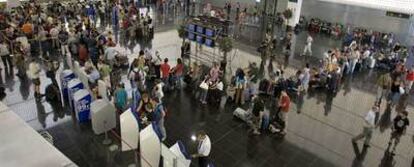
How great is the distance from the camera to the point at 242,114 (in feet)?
34.0

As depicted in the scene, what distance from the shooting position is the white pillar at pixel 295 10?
885 inches

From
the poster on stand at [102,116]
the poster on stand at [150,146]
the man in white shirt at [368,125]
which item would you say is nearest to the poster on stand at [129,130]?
the poster on stand at [150,146]

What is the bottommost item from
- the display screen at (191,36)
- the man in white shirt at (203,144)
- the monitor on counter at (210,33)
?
the man in white shirt at (203,144)

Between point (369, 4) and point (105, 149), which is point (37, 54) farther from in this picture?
point (369, 4)

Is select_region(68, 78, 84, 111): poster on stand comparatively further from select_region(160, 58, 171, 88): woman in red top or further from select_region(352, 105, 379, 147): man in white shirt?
select_region(352, 105, 379, 147): man in white shirt

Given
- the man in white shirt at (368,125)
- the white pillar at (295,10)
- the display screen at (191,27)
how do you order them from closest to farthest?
the man in white shirt at (368,125)
the display screen at (191,27)
the white pillar at (295,10)

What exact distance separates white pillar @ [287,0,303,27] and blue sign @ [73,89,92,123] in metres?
16.7

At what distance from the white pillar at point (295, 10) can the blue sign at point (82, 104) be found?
16.7 m

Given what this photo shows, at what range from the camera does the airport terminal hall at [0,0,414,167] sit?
8318 millimetres

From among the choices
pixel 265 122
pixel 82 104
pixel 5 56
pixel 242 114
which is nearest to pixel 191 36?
pixel 242 114

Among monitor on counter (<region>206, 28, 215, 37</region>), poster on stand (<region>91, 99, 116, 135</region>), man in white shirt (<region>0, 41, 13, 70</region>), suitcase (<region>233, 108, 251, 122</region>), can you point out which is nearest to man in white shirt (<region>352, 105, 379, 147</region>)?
suitcase (<region>233, 108, 251, 122</region>)

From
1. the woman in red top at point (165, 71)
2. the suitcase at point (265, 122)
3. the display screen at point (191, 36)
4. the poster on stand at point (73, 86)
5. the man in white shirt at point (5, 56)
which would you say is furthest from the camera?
the display screen at point (191, 36)

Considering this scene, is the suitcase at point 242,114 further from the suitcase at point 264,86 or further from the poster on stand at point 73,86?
the poster on stand at point 73,86

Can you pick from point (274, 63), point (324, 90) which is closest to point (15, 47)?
point (274, 63)
